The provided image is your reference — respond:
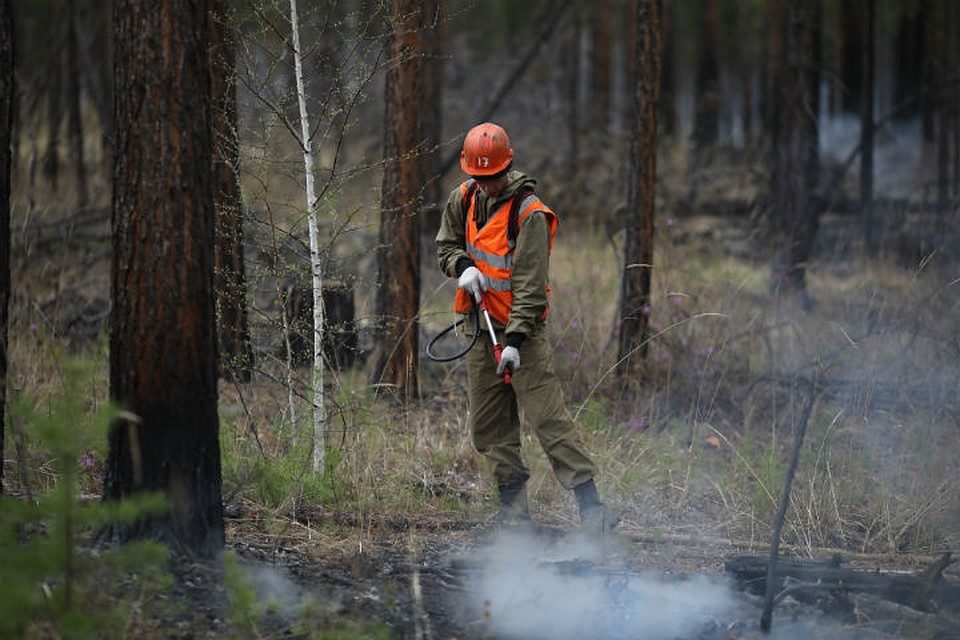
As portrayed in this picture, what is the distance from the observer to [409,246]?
7.59 metres

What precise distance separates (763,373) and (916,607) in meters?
4.04

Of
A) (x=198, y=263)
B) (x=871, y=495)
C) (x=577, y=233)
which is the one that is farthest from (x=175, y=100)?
(x=577, y=233)

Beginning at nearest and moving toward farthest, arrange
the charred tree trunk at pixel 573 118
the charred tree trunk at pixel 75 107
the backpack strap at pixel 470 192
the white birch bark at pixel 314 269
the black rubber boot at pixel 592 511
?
the backpack strap at pixel 470 192 → the black rubber boot at pixel 592 511 → the white birch bark at pixel 314 269 → the charred tree trunk at pixel 75 107 → the charred tree trunk at pixel 573 118

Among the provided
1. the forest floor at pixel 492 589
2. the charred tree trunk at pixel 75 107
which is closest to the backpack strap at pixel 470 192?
the forest floor at pixel 492 589

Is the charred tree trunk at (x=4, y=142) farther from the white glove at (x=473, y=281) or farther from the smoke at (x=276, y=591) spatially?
the white glove at (x=473, y=281)

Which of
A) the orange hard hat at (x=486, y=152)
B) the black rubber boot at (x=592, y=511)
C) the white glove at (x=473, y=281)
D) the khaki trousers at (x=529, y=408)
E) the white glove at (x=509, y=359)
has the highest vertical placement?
the orange hard hat at (x=486, y=152)

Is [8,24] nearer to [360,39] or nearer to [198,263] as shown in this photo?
[198,263]

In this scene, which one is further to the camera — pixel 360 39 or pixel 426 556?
pixel 360 39

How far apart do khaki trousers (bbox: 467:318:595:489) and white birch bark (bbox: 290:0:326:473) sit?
0.93 metres

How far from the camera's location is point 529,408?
5.18 meters

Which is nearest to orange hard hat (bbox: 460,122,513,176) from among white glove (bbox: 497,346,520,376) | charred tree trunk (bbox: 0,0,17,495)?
white glove (bbox: 497,346,520,376)

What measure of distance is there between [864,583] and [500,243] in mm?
2376

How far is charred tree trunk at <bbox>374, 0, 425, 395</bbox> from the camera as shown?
7270 mm

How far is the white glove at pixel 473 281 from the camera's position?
5.02 meters
